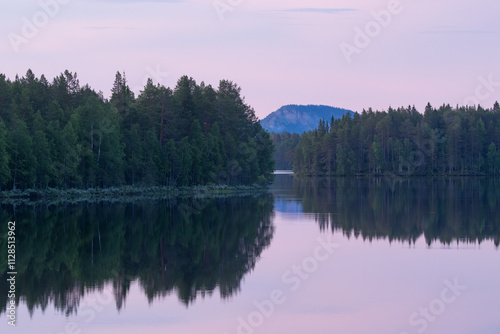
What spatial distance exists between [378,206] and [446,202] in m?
9.09

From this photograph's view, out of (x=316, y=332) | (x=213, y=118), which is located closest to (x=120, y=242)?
(x=316, y=332)

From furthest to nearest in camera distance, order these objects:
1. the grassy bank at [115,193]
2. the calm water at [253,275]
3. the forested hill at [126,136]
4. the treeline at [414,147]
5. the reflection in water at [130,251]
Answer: the treeline at [414,147] < the forested hill at [126,136] < the grassy bank at [115,193] < the reflection in water at [130,251] < the calm water at [253,275]

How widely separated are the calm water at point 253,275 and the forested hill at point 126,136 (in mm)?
25747

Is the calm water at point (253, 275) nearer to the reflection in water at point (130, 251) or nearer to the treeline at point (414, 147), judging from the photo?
the reflection in water at point (130, 251)

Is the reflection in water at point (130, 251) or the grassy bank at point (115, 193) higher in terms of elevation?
the grassy bank at point (115, 193)

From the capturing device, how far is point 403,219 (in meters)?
46.8

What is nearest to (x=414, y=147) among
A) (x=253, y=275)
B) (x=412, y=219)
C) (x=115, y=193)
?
(x=115, y=193)

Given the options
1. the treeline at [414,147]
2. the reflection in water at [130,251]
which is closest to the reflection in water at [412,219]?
the reflection in water at [130,251]

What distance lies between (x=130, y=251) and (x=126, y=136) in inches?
2149

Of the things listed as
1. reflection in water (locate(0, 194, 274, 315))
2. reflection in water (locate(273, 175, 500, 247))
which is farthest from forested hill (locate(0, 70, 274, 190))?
reflection in water (locate(273, 175, 500, 247))

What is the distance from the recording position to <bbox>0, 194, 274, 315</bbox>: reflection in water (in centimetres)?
2212

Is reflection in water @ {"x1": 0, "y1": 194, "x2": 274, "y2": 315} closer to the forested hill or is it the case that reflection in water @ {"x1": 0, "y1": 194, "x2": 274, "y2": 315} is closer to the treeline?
the forested hill

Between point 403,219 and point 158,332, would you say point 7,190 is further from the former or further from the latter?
point 158,332

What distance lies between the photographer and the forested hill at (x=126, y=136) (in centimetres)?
7062
